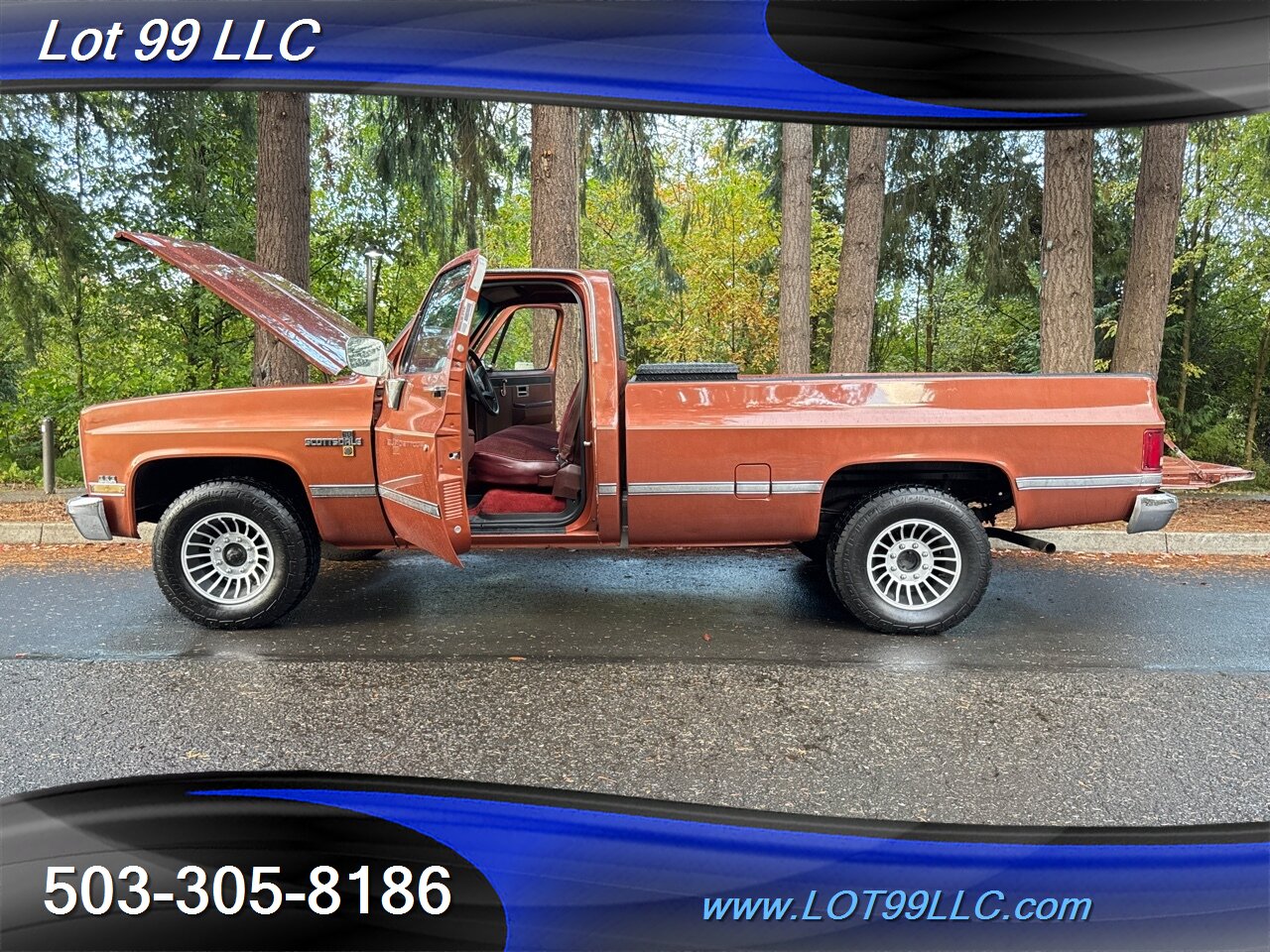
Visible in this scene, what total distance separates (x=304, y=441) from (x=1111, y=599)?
501 cm

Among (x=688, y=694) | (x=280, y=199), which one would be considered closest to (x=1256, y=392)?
(x=688, y=694)

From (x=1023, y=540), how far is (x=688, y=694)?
2492mm

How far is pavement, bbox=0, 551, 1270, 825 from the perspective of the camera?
280 centimetres

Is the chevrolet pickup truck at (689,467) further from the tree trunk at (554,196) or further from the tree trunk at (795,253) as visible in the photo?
the tree trunk at (795,253)

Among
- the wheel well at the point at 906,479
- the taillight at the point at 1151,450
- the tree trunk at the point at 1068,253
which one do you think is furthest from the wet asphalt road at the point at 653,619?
the tree trunk at the point at 1068,253

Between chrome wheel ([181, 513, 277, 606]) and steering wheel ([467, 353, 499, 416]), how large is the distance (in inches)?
65.0

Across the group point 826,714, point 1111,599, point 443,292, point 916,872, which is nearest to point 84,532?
point 443,292

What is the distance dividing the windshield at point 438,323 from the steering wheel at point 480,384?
2.02 feet

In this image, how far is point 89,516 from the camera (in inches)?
182

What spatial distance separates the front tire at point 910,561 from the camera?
4438 millimetres

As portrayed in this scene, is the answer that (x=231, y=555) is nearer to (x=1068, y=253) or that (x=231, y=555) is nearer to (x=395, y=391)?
(x=395, y=391)

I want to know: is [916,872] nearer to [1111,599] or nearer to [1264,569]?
[1111,599]

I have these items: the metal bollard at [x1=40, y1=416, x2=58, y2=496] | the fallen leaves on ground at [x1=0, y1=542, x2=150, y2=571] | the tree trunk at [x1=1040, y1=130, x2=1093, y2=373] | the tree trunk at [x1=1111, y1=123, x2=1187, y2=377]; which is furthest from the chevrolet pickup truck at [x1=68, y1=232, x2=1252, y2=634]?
the metal bollard at [x1=40, y1=416, x2=58, y2=496]

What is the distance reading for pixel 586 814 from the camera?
2443 mm
